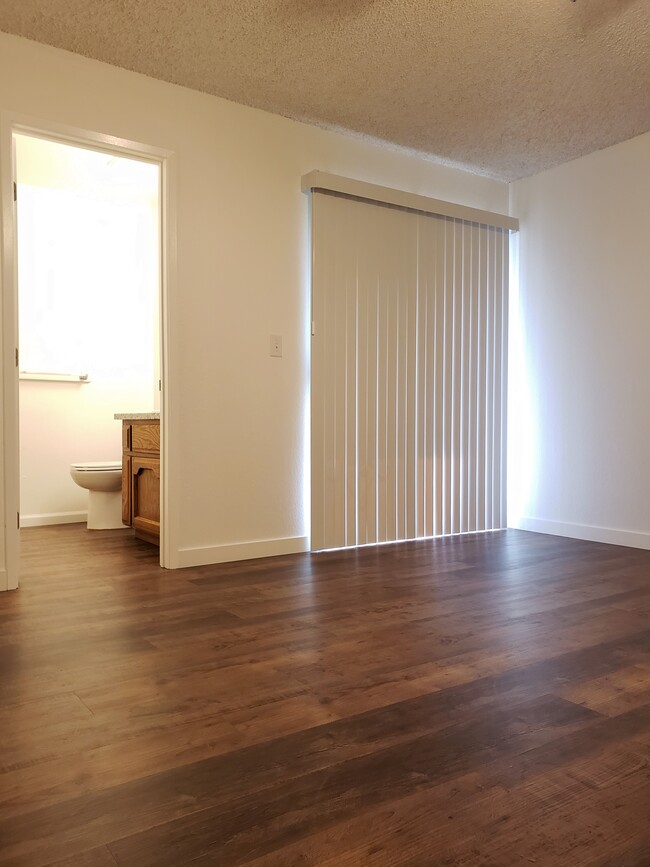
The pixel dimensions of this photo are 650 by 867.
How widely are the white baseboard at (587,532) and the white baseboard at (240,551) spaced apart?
70.1 inches

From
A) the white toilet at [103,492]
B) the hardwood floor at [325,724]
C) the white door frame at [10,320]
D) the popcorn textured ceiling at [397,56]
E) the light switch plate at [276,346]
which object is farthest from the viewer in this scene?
the white toilet at [103,492]

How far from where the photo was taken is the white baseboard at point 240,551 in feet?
11.6

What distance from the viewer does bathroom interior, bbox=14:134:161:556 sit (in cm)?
495

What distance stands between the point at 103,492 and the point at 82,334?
4.47ft

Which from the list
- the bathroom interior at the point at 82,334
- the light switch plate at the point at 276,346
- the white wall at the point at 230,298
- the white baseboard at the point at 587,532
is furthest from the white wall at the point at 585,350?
the bathroom interior at the point at 82,334

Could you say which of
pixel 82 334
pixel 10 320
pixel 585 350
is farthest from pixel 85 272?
pixel 585 350

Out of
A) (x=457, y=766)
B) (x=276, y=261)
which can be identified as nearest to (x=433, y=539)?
(x=276, y=261)

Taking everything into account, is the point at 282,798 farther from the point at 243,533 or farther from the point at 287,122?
the point at 287,122

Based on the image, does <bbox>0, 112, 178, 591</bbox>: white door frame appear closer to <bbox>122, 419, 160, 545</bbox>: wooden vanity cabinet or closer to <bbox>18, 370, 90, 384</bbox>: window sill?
<bbox>122, 419, 160, 545</bbox>: wooden vanity cabinet

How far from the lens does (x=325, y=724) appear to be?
1.62m

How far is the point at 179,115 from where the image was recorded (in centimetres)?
352

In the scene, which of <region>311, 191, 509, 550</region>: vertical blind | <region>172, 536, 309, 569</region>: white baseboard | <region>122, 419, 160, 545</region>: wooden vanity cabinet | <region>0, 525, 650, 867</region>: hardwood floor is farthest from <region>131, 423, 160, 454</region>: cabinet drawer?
<region>0, 525, 650, 867</region>: hardwood floor

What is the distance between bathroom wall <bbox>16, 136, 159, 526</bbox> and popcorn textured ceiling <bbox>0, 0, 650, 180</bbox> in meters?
1.61

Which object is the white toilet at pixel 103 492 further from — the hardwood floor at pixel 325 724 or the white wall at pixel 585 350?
the white wall at pixel 585 350
